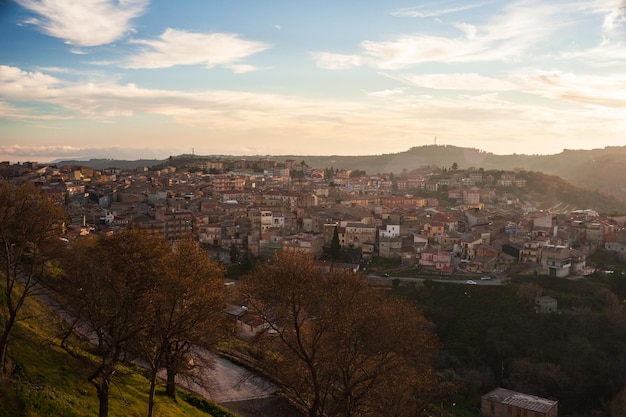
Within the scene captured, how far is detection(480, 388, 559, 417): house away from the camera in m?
16.3

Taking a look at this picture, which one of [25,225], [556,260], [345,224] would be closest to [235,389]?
[25,225]

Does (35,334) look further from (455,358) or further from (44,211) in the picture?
(455,358)

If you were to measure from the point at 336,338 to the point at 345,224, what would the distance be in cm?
2195

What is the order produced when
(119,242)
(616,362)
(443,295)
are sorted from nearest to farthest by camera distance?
1. (119,242)
2. (616,362)
3. (443,295)

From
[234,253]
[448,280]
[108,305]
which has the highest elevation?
[108,305]

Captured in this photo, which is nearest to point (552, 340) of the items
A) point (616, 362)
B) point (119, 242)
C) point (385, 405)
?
point (616, 362)

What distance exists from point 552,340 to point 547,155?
379ft

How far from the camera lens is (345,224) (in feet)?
101

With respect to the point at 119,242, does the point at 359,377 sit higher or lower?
lower

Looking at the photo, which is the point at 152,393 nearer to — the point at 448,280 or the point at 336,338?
the point at 336,338

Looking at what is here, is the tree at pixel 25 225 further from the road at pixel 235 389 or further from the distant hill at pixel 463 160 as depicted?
the distant hill at pixel 463 160

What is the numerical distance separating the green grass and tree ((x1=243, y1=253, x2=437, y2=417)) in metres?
2.09

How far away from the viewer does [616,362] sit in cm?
1938

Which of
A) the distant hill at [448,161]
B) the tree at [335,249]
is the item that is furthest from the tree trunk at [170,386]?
the distant hill at [448,161]
